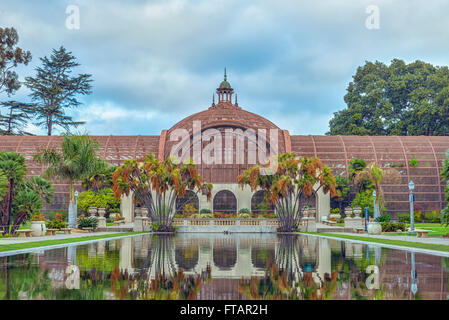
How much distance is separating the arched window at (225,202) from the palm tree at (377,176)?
14.3 metres

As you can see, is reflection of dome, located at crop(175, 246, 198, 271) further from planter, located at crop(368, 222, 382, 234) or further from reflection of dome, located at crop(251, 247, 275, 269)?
planter, located at crop(368, 222, 382, 234)

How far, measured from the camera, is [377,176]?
47.9 m

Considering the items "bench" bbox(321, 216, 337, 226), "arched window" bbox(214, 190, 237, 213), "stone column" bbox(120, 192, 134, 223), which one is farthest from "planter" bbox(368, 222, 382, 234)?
"stone column" bbox(120, 192, 134, 223)

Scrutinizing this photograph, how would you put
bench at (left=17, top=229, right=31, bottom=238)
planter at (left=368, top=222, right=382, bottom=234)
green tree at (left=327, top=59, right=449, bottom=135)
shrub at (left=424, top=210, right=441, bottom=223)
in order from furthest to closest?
1. green tree at (left=327, top=59, right=449, bottom=135)
2. shrub at (left=424, top=210, right=441, bottom=223)
3. planter at (left=368, top=222, right=382, bottom=234)
4. bench at (left=17, top=229, right=31, bottom=238)

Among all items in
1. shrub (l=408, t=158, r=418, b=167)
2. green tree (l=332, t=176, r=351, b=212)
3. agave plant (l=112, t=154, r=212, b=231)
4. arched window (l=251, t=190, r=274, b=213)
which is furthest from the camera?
shrub (l=408, t=158, r=418, b=167)

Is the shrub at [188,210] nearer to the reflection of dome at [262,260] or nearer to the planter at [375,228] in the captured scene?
the planter at [375,228]

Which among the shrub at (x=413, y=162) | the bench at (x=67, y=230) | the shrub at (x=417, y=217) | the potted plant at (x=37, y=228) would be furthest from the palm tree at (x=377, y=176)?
the potted plant at (x=37, y=228)

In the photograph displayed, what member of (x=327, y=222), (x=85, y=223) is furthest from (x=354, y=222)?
(x=85, y=223)

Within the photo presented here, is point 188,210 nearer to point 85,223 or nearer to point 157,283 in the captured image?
point 85,223

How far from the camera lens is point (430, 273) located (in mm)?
13711

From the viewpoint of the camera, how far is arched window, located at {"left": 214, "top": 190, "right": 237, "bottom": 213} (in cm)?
5847

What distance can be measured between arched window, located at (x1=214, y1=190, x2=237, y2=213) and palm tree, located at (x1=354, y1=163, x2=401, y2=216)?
14290mm

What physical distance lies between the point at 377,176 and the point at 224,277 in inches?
1485
